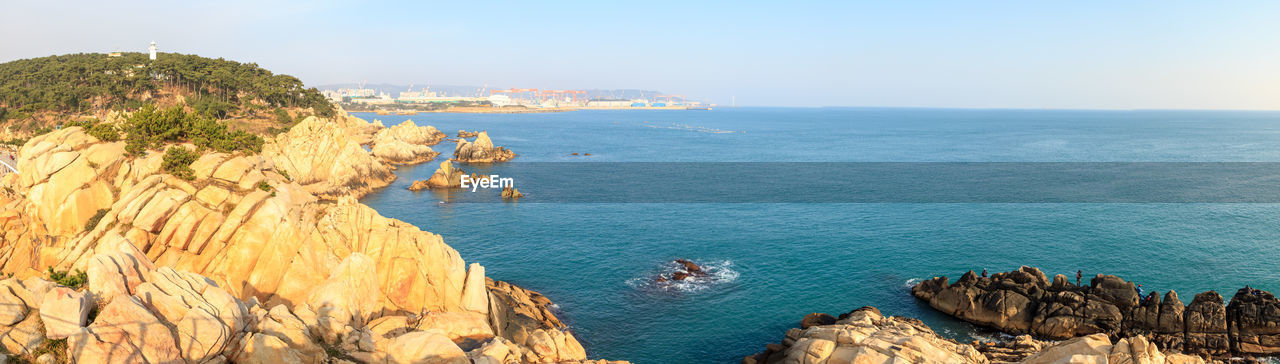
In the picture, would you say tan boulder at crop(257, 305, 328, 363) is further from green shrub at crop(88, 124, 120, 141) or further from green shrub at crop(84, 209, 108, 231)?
green shrub at crop(88, 124, 120, 141)

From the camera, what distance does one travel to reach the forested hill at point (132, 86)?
85.1 meters

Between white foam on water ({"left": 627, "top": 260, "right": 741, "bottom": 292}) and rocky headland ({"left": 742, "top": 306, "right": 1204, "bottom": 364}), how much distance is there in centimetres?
1156

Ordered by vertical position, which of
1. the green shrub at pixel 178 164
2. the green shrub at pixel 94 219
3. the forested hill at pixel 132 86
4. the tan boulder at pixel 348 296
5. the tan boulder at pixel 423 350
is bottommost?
the tan boulder at pixel 423 350

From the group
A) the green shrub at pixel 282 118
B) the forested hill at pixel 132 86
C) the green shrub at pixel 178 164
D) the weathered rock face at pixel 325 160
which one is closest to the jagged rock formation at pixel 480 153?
the forested hill at pixel 132 86

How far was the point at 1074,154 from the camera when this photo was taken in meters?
150

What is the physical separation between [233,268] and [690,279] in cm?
3298

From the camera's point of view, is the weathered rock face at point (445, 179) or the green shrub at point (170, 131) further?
the weathered rock face at point (445, 179)

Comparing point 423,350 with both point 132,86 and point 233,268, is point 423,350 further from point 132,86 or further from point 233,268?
point 132,86

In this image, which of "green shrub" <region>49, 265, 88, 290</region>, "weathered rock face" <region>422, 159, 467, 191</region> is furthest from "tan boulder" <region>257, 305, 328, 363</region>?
"weathered rock face" <region>422, 159, 467, 191</region>

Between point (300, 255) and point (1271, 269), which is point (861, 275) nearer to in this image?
point (1271, 269)

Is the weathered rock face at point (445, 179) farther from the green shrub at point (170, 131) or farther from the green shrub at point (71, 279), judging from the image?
the green shrub at point (71, 279)

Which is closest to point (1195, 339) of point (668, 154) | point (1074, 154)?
point (668, 154)

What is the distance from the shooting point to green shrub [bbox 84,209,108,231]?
99.8ft

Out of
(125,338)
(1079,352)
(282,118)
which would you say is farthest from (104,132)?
(282,118)
